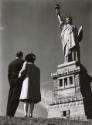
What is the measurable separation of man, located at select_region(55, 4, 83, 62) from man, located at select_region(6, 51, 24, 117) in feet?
106

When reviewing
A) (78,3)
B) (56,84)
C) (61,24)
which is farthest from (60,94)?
(78,3)

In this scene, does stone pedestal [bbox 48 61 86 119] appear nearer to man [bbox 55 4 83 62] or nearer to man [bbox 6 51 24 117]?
man [bbox 55 4 83 62]

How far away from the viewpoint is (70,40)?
4691 centimetres

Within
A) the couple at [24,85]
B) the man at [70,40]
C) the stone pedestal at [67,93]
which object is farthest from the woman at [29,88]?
the man at [70,40]

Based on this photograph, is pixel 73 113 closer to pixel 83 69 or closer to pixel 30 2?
pixel 83 69

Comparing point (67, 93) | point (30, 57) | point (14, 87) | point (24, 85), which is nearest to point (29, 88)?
point (24, 85)

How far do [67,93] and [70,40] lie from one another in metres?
7.06

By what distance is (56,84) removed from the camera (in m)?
48.0

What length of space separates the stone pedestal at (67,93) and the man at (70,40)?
156 centimetres

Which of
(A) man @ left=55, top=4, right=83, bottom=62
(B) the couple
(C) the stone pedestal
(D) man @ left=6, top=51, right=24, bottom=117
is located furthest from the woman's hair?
(A) man @ left=55, top=4, right=83, bottom=62

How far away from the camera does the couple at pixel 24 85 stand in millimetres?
14344

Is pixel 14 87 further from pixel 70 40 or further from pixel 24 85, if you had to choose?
pixel 70 40

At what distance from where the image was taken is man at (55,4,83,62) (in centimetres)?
4688

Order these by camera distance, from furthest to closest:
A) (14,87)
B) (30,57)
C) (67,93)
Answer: (67,93), (30,57), (14,87)
